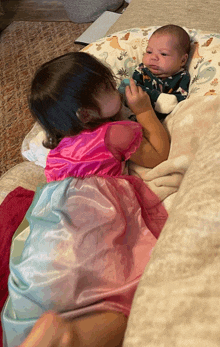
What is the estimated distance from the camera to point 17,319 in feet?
2.13

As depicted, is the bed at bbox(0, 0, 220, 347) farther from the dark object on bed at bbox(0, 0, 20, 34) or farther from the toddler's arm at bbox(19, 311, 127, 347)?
the dark object on bed at bbox(0, 0, 20, 34)

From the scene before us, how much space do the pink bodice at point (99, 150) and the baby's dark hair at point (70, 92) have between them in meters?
0.04

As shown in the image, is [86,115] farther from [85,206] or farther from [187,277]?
[187,277]

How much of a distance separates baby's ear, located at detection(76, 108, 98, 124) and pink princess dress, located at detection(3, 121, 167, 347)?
0.13 ft

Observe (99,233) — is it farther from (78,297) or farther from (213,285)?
(213,285)

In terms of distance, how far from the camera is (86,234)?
69 cm

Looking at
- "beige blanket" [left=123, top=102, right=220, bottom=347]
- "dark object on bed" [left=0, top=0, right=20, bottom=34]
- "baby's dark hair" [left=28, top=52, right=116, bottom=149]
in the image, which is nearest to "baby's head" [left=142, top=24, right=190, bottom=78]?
"baby's dark hair" [left=28, top=52, right=116, bottom=149]

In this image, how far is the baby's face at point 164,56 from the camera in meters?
1.07

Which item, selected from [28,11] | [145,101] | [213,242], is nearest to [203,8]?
[145,101]

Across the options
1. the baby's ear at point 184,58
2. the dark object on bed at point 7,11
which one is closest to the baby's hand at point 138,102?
the baby's ear at point 184,58

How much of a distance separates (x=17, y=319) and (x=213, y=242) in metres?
0.48

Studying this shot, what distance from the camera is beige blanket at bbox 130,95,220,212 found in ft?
2.78

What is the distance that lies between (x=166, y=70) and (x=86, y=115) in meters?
0.43

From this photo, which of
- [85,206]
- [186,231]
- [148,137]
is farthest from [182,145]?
[186,231]
